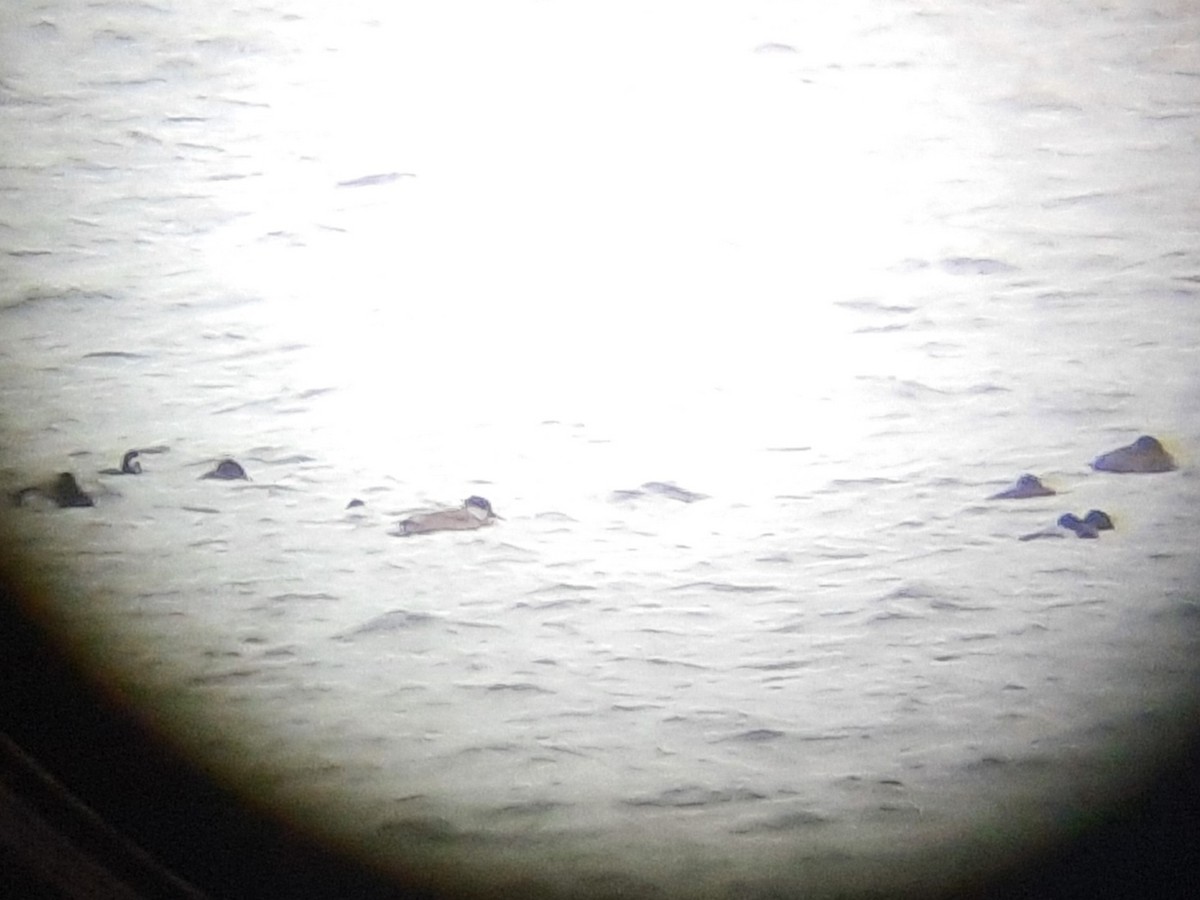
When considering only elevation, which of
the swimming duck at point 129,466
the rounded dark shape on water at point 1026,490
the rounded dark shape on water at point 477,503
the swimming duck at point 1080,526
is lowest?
the swimming duck at point 1080,526

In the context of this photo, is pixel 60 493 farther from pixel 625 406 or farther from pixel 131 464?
pixel 625 406

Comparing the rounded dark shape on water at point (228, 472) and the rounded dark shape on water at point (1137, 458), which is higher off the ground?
the rounded dark shape on water at point (1137, 458)

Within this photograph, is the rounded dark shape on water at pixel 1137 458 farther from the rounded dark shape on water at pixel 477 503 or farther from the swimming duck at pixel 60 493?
the swimming duck at pixel 60 493

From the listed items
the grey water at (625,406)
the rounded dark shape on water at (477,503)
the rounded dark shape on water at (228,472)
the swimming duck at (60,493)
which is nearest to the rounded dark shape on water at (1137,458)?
the grey water at (625,406)

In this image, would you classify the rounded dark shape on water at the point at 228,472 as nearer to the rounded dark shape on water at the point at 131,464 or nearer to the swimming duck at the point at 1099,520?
the rounded dark shape on water at the point at 131,464

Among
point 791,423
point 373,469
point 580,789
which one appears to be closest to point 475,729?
point 580,789

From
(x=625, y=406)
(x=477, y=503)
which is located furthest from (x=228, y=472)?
(x=625, y=406)

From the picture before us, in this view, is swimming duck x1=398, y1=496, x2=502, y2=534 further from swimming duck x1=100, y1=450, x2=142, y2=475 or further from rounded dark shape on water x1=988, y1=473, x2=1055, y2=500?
rounded dark shape on water x1=988, y1=473, x2=1055, y2=500
